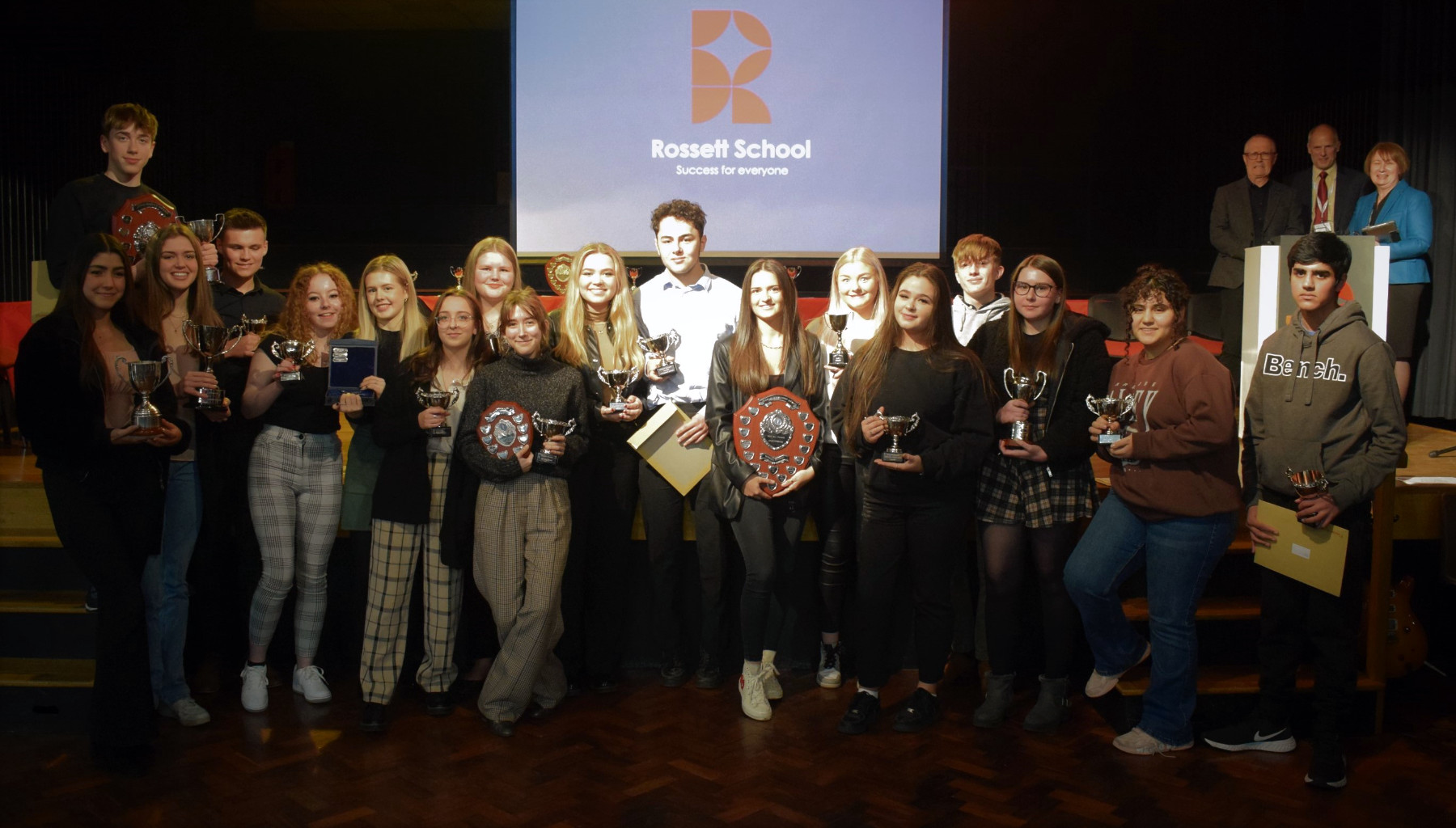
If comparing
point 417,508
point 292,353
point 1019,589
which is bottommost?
point 1019,589

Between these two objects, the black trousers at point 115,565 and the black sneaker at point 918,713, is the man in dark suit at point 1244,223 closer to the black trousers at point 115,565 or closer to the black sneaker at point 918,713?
the black sneaker at point 918,713

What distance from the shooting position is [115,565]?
341cm

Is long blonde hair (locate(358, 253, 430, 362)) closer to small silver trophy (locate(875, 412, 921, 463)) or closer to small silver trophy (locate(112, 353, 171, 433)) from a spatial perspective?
small silver trophy (locate(112, 353, 171, 433))

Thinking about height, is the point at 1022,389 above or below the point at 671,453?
above

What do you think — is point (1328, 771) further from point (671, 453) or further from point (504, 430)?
point (504, 430)

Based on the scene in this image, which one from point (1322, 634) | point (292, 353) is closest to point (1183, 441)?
point (1322, 634)

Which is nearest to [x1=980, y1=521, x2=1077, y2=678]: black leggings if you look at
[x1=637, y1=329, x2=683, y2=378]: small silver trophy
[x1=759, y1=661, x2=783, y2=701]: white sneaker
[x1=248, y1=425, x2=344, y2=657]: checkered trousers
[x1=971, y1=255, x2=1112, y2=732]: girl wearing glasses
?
[x1=971, y1=255, x2=1112, y2=732]: girl wearing glasses

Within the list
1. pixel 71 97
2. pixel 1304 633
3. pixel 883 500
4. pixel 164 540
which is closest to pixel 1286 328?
pixel 1304 633

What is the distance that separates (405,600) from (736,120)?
3.94m

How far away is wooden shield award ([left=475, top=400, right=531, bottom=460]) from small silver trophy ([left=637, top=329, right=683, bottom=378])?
0.60 meters

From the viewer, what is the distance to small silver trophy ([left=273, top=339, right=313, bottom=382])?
3.74 m

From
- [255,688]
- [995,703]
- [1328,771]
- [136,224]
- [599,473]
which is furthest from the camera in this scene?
[136,224]

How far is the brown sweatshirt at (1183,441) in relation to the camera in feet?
11.2

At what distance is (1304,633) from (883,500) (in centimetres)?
145
